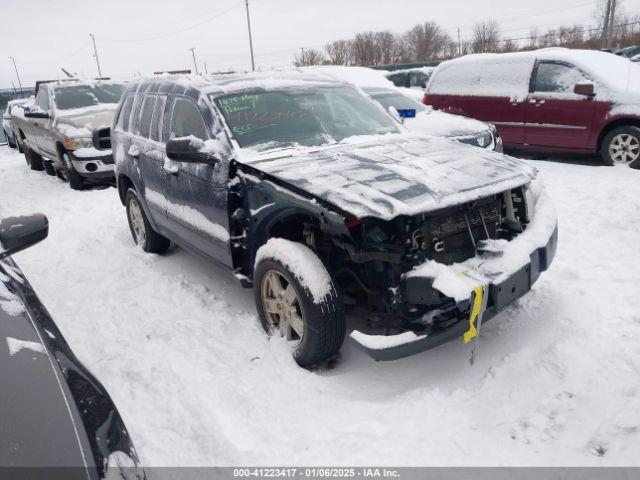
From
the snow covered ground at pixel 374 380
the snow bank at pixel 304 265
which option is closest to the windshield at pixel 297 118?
the snow bank at pixel 304 265

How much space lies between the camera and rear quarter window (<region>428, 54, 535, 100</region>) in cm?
836

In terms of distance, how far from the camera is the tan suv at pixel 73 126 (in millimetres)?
8438

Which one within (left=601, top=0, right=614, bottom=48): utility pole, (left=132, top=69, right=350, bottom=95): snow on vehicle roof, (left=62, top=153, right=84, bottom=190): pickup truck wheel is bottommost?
(left=62, top=153, right=84, bottom=190): pickup truck wheel

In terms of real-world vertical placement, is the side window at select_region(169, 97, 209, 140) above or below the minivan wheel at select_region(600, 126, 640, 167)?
above

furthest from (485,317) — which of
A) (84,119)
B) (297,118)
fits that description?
(84,119)

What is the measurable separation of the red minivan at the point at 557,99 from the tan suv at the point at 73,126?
6.59 m

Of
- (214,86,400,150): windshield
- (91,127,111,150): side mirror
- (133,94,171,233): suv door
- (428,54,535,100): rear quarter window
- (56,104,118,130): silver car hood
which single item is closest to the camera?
(214,86,400,150): windshield

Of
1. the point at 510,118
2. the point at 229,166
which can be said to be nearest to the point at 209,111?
the point at 229,166

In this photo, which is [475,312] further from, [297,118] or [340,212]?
[297,118]

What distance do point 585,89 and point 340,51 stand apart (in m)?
58.3

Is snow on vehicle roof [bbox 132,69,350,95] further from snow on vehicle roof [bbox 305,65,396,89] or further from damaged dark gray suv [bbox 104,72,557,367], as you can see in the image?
snow on vehicle roof [bbox 305,65,396,89]

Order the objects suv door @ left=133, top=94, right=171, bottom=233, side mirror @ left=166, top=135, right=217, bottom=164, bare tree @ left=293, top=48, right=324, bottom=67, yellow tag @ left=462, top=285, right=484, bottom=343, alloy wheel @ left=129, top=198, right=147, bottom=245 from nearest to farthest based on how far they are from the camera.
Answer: yellow tag @ left=462, top=285, right=484, bottom=343 < side mirror @ left=166, top=135, right=217, bottom=164 < suv door @ left=133, top=94, right=171, bottom=233 < alloy wheel @ left=129, top=198, right=147, bottom=245 < bare tree @ left=293, top=48, right=324, bottom=67

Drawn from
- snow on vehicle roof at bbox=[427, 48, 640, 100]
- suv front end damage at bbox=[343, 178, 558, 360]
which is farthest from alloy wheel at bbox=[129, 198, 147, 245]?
snow on vehicle roof at bbox=[427, 48, 640, 100]

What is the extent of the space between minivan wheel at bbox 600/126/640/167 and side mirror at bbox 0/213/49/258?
7.69 m
